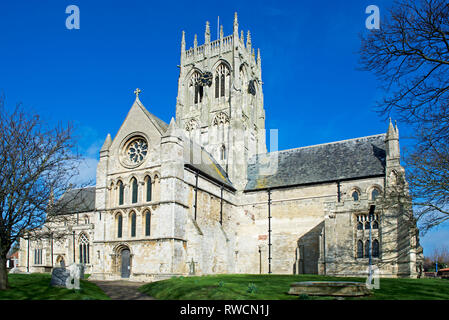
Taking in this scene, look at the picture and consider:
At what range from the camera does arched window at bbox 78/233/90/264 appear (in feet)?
144

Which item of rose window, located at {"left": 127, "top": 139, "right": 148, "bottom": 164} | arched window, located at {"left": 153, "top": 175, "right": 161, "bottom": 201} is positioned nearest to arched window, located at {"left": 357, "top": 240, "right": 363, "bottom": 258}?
arched window, located at {"left": 153, "top": 175, "right": 161, "bottom": 201}

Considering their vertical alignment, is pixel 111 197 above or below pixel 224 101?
below

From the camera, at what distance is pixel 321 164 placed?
40.2 metres

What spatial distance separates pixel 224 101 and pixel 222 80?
3320 millimetres

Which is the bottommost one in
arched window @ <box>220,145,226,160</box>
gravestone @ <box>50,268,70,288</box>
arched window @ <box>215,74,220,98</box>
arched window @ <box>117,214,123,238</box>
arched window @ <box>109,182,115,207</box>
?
gravestone @ <box>50,268,70,288</box>

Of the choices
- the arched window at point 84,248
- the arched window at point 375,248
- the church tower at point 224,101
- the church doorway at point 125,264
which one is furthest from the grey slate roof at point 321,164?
the arched window at point 84,248

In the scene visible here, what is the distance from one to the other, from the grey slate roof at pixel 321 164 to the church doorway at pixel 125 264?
14.6 metres

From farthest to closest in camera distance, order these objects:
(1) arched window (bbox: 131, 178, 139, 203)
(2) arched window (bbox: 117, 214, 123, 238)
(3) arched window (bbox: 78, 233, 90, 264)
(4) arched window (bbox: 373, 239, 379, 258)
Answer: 1. (3) arched window (bbox: 78, 233, 90, 264)
2. (1) arched window (bbox: 131, 178, 139, 203)
3. (2) arched window (bbox: 117, 214, 123, 238)
4. (4) arched window (bbox: 373, 239, 379, 258)

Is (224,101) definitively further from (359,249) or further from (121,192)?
(359,249)

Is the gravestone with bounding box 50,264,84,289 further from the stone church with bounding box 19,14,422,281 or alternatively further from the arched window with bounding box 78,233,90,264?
the arched window with bounding box 78,233,90,264

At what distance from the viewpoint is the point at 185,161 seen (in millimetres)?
34250

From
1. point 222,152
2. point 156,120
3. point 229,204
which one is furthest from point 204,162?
point 156,120

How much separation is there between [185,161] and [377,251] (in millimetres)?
16625
